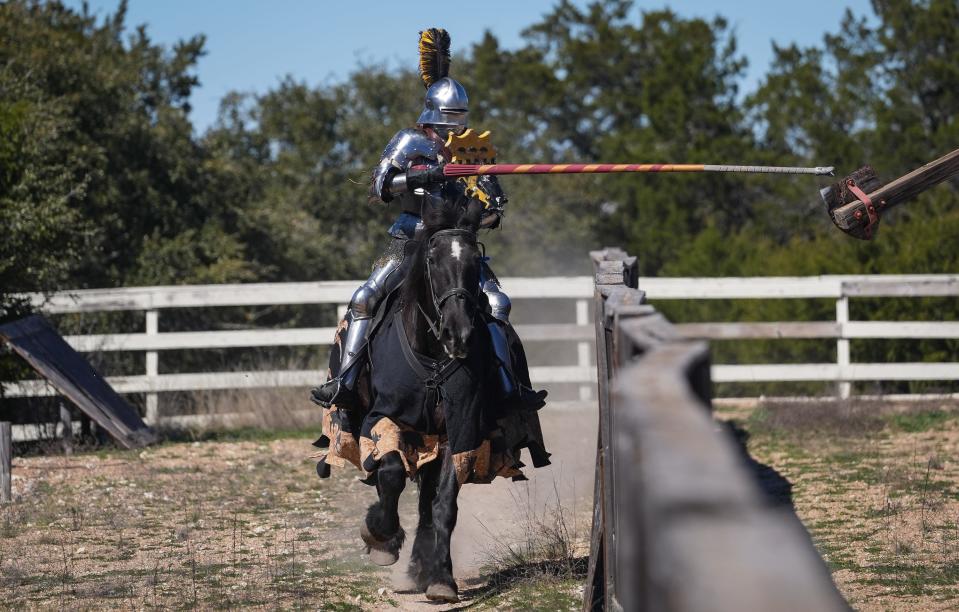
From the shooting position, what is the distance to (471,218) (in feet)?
22.7

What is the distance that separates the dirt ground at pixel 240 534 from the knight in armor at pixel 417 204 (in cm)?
105

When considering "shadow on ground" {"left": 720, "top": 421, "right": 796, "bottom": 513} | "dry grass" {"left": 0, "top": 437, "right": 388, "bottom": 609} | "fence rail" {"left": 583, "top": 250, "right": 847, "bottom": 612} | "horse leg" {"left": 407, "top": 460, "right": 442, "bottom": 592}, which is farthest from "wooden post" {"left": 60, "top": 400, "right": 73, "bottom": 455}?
"fence rail" {"left": 583, "top": 250, "right": 847, "bottom": 612}

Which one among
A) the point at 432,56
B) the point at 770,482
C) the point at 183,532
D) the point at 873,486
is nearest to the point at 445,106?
the point at 432,56

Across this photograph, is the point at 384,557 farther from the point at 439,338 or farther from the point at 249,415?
the point at 249,415

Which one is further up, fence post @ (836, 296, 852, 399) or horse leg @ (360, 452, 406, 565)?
fence post @ (836, 296, 852, 399)

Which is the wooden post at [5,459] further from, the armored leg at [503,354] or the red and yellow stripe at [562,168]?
the red and yellow stripe at [562,168]

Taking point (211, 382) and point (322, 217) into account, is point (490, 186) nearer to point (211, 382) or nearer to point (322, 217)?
point (211, 382)

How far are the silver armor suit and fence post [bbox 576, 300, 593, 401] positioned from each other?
6.96 m

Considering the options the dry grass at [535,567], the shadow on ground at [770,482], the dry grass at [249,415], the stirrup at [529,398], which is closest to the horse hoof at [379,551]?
the dry grass at [535,567]

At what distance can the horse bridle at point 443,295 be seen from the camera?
21.3 feet

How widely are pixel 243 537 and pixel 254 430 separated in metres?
5.30

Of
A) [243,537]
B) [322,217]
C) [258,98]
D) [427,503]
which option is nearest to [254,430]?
[243,537]

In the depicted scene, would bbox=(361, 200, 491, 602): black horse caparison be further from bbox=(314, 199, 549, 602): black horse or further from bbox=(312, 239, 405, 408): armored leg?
bbox=(312, 239, 405, 408): armored leg

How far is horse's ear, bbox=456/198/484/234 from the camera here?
22.6ft
